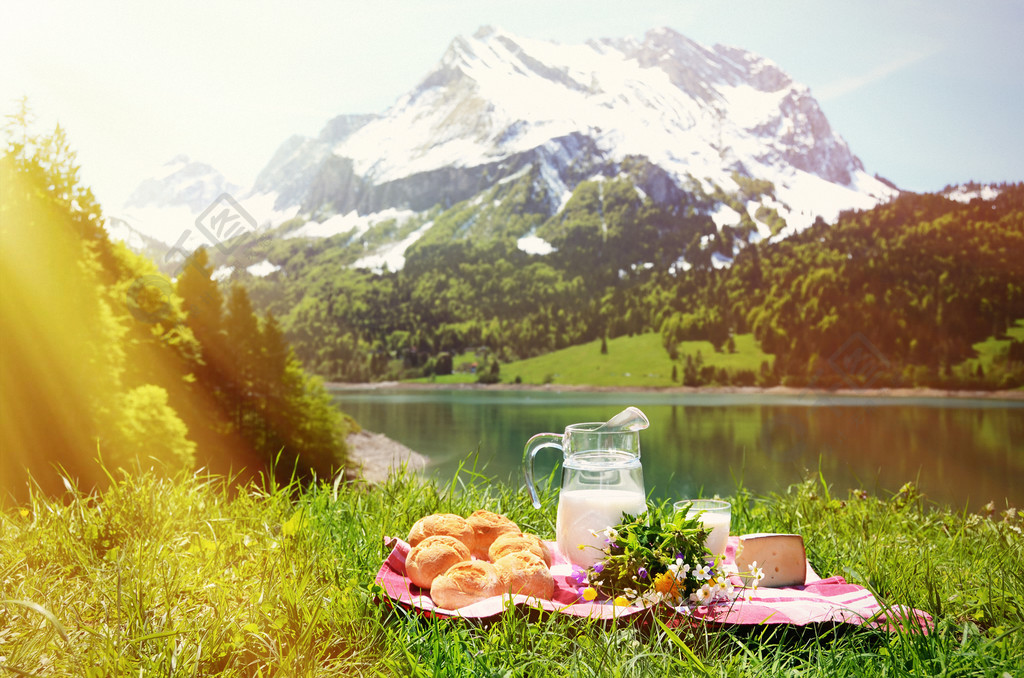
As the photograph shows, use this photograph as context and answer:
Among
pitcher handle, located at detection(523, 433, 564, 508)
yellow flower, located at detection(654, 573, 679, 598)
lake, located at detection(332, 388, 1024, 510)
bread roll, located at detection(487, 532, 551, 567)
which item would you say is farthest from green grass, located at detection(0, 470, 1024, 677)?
lake, located at detection(332, 388, 1024, 510)

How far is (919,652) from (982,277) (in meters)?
106

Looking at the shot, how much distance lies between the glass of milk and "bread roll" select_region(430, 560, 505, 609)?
1092mm

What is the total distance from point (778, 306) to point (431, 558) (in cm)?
12479

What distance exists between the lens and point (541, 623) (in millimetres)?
3178

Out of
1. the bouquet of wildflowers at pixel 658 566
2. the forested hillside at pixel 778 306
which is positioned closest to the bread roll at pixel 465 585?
the bouquet of wildflowers at pixel 658 566

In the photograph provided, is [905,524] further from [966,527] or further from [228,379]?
[228,379]

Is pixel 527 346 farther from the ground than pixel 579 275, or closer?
closer

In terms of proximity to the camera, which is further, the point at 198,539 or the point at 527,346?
the point at 527,346

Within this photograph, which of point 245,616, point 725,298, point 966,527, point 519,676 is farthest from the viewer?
point 725,298

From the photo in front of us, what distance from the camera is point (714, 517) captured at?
3709 mm

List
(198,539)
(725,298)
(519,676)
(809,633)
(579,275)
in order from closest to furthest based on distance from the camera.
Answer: (519,676) → (809,633) → (198,539) → (725,298) → (579,275)

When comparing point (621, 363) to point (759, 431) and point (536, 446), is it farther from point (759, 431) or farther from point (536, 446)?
point (536, 446)

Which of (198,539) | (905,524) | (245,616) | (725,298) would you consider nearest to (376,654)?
(245,616)

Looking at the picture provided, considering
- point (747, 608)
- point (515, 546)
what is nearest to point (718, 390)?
point (515, 546)
